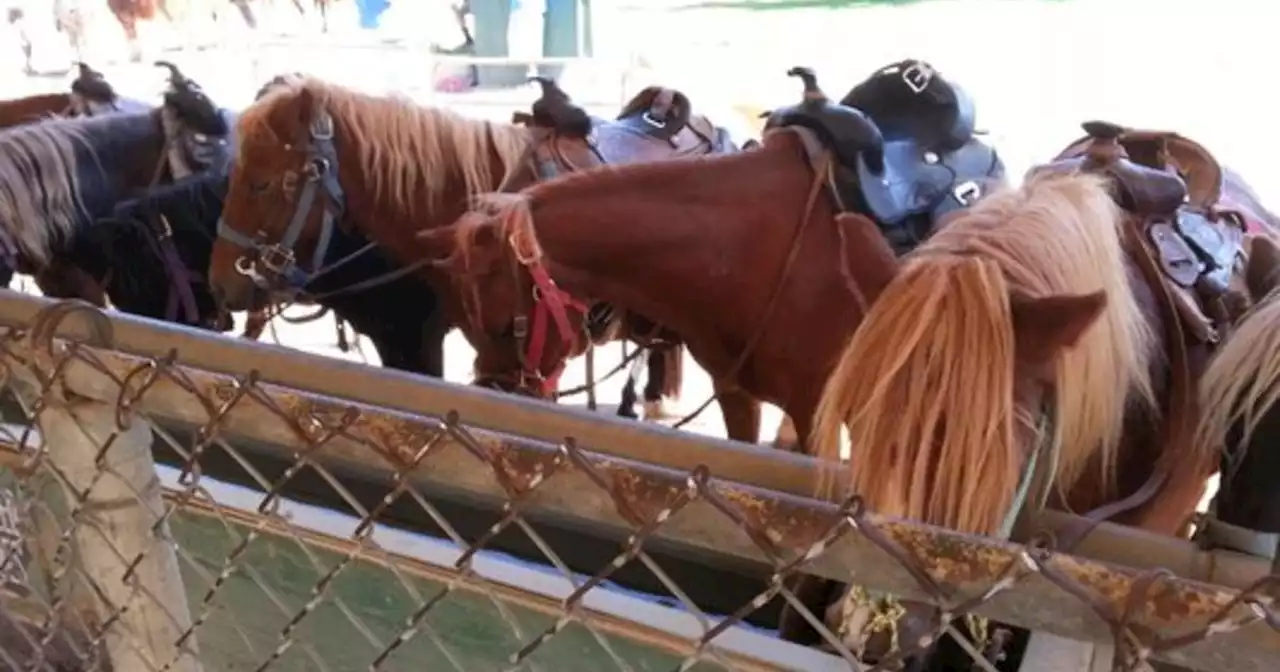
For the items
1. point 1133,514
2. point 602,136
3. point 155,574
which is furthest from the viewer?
point 602,136

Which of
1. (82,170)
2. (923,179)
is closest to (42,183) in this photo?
(82,170)

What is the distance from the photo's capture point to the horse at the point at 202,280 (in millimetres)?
2268

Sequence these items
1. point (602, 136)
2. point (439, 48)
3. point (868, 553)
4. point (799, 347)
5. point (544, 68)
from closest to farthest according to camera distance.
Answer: point (868, 553) < point (799, 347) < point (602, 136) < point (544, 68) < point (439, 48)

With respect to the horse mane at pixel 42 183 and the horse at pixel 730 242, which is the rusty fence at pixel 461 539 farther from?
the horse mane at pixel 42 183

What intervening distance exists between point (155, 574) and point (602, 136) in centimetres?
153

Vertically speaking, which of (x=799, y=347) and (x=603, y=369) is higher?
(x=799, y=347)

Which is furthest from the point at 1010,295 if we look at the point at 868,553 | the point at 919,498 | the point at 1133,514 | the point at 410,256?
the point at 410,256

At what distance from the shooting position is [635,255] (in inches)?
68.6

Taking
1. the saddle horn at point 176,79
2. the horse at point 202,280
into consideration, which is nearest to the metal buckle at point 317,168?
the horse at point 202,280

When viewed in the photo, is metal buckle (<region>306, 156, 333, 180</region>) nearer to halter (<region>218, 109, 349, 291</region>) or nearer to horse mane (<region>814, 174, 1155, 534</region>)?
halter (<region>218, 109, 349, 291</region>)

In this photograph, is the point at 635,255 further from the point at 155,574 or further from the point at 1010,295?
the point at 155,574

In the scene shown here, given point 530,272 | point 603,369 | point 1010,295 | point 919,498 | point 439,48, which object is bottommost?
point 603,369

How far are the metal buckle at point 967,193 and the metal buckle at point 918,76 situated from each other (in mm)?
217

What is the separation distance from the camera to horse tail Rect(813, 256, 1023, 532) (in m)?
0.88
